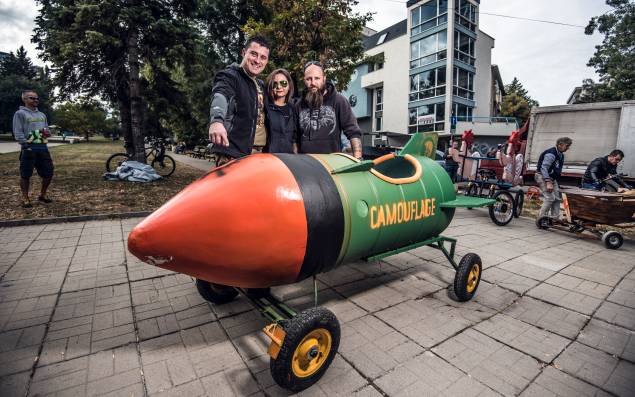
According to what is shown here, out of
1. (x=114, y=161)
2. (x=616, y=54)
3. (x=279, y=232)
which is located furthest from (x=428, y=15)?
(x=279, y=232)

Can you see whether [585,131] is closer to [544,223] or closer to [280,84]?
[544,223]

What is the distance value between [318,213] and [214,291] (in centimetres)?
153

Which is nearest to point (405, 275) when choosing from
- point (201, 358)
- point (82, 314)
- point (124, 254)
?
point (201, 358)

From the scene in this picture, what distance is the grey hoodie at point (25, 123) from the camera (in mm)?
5980

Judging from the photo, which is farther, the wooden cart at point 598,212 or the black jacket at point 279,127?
the wooden cart at point 598,212

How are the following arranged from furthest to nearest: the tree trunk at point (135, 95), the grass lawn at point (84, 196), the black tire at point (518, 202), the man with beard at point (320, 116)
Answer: the tree trunk at point (135, 95) → the black tire at point (518, 202) → the grass lawn at point (84, 196) → the man with beard at point (320, 116)

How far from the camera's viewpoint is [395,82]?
100ft

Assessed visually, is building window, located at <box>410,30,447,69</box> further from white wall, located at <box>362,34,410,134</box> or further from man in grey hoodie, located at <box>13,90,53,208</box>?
man in grey hoodie, located at <box>13,90,53,208</box>

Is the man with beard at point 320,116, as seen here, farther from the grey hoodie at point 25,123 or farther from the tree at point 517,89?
the tree at point 517,89

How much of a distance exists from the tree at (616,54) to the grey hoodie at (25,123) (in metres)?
37.3

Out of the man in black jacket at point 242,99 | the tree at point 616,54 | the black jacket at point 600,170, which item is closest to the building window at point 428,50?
the tree at point 616,54

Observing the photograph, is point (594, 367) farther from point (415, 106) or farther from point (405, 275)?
point (415, 106)

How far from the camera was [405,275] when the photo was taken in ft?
12.7

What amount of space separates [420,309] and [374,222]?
122cm
